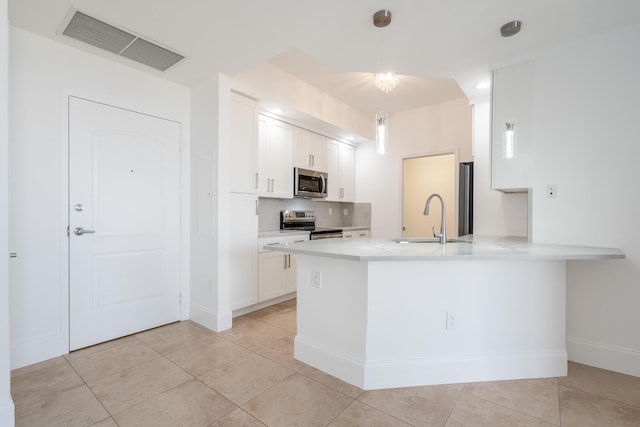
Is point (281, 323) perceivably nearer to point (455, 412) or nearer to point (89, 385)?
point (89, 385)

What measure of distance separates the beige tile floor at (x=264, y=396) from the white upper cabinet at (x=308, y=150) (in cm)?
272

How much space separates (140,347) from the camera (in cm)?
258

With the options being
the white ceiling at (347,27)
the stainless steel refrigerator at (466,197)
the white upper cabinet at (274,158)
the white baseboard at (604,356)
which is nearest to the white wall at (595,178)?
the white baseboard at (604,356)

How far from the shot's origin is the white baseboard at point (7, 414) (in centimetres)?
149

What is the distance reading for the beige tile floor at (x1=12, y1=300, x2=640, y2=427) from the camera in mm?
1680

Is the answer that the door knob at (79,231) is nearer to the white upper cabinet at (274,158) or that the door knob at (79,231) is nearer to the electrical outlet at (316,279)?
the white upper cabinet at (274,158)

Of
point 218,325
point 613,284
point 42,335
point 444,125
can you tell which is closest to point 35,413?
point 42,335


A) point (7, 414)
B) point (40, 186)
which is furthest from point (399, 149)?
point (7, 414)

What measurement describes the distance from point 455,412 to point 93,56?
375 centimetres

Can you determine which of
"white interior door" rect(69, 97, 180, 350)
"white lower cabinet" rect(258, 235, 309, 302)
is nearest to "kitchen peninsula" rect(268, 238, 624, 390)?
"white lower cabinet" rect(258, 235, 309, 302)

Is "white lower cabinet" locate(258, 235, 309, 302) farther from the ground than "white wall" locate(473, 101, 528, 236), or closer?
closer

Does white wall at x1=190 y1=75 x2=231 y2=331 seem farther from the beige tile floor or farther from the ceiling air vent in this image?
the beige tile floor

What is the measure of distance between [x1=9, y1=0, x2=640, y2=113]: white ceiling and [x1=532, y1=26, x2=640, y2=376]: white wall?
212 mm

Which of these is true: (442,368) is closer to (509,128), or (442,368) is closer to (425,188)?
(509,128)
